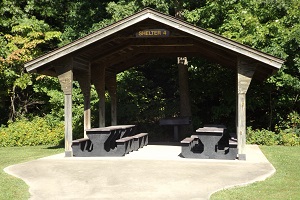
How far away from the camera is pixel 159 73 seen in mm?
22062

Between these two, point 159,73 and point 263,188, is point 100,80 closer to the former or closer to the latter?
point 159,73

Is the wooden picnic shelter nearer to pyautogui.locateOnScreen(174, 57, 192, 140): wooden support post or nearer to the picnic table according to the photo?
the picnic table

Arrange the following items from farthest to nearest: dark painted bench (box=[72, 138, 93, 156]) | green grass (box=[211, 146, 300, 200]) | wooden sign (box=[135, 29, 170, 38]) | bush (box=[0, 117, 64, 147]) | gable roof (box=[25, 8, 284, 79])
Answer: bush (box=[0, 117, 64, 147]) < wooden sign (box=[135, 29, 170, 38]) < dark painted bench (box=[72, 138, 93, 156]) < gable roof (box=[25, 8, 284, 79]) < green grass (box=[211, 146, 300, 200])

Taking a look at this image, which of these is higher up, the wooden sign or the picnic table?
the wooden sign

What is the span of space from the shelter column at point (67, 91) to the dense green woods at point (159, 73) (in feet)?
18.5

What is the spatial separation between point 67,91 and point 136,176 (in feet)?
15.0

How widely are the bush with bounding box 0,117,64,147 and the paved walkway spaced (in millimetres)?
5973

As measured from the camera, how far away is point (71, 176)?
8.67 meters

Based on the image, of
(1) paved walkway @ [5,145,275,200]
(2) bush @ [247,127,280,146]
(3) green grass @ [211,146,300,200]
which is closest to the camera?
(3) green grass @ [211,146,300,200]

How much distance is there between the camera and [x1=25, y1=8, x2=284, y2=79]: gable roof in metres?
11.2

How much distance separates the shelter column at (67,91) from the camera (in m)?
12.1

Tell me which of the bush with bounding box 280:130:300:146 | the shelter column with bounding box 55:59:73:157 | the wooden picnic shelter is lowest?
the bush with bounding box 280:130:300:146

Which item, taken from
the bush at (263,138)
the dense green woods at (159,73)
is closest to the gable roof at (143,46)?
the bush at (263,138)

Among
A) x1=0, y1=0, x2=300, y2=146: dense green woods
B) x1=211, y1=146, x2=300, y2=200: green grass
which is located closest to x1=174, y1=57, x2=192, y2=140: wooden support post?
x1=0, y1=0, x2=300, y2=146: dense green woods
